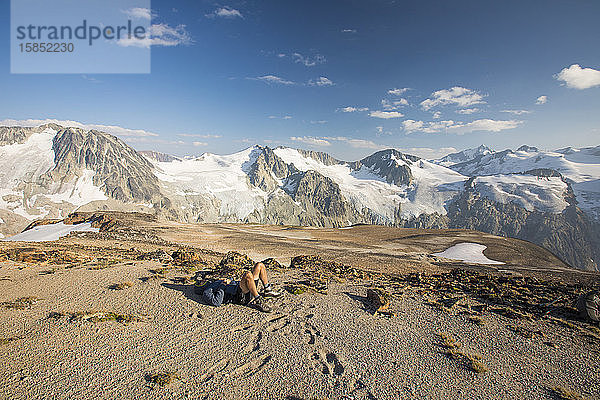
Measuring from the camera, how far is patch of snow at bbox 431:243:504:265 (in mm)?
34281

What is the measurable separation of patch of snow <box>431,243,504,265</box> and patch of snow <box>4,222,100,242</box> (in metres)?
49.3

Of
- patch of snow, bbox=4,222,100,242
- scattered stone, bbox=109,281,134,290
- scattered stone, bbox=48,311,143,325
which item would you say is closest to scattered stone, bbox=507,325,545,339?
scattered stone, bbox=48,311,143,325

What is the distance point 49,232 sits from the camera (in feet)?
119

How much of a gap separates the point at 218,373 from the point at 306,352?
2794mm

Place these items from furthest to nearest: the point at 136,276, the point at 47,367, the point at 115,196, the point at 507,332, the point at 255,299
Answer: the point at 115,196, the point at 136,276, the point at 255,299, the point at 507,332, the point at 47,367

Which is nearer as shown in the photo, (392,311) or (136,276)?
(392,311)

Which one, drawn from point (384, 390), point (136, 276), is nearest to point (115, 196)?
point (136, 276)

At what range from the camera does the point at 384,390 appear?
7277mm

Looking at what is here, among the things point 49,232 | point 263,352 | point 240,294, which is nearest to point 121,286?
point 240,294

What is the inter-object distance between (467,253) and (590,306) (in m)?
29.2

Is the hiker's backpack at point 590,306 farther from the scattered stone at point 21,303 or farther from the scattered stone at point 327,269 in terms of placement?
the scattered stone at point 21,303

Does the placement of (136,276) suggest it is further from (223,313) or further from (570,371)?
(570,371)

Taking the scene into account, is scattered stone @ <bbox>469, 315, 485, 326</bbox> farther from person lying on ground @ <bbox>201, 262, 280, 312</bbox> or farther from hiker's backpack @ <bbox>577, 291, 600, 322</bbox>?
person lying on ground @ <bbox>201, 262, 280, 312</bbox>

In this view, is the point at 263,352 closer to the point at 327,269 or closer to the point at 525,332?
the point at 525,332
